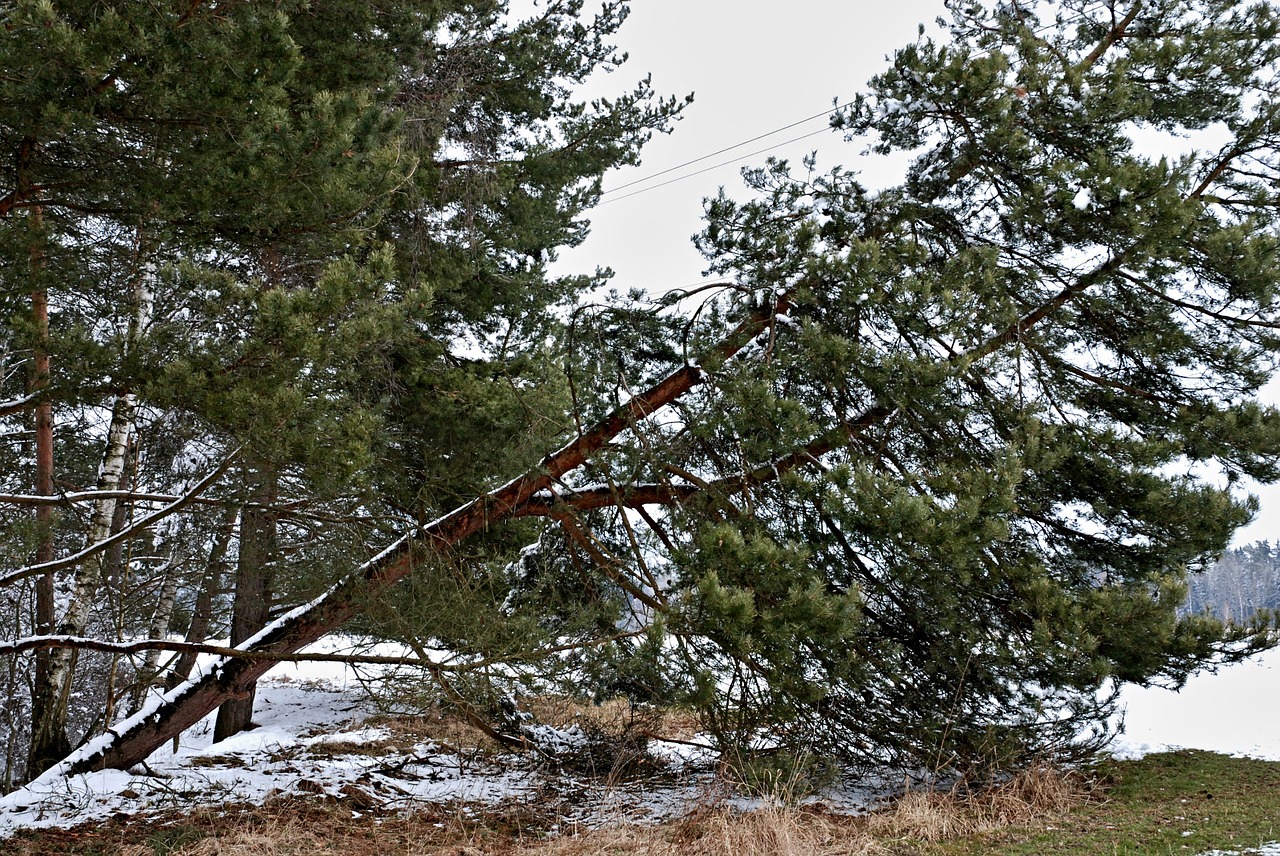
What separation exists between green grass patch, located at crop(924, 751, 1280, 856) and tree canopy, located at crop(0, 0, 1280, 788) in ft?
1.84

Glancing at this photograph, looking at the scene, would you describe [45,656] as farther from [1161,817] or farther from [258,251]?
[1161,817]

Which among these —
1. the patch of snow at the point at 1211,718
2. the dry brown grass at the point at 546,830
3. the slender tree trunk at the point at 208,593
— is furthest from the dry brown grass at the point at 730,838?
the slender tree trunk at the point at 208,593

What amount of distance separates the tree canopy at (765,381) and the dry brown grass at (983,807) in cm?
24

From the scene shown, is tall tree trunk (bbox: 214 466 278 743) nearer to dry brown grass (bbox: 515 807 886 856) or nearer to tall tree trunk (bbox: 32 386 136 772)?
tall tree trunk (bbox: 32 386 136 772)

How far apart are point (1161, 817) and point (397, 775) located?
5.42m

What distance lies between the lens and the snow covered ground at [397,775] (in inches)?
215

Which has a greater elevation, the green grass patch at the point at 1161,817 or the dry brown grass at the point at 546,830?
the dry brown grass at the point at 546,830

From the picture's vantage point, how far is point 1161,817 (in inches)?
182

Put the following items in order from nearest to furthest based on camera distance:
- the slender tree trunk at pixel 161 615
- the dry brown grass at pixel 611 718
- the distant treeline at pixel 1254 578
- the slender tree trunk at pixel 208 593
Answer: the dry brown grass at pixel 611 718, the slender tree trunk at pixel 208 593, the slender tree trunk at pixel 161 615, the distant treeline at pixel 1254 578

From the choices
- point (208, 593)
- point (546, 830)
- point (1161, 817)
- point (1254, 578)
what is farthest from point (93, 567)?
point (1254, 578)

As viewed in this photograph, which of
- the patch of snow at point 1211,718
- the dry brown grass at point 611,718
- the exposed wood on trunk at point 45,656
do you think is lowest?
the patch of snow at point 1211,718

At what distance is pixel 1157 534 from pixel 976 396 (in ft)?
4.29

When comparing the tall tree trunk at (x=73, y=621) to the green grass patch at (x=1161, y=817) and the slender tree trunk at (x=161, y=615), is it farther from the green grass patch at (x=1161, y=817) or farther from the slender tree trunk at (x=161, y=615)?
the green grass patch at (x=1161, y=817)

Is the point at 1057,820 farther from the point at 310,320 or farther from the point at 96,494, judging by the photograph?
the point at 96,494
